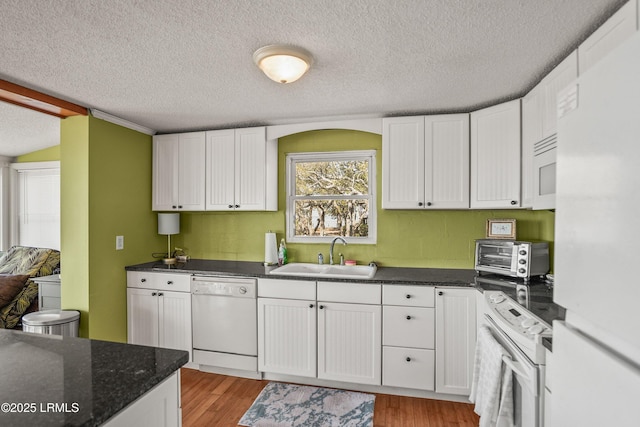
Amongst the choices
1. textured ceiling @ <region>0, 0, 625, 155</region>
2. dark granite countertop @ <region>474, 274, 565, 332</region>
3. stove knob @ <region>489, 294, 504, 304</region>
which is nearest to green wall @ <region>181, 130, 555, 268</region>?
dark granite countertop @ <region>474, 274, 565, 332</region>

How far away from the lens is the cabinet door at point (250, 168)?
10.2ft

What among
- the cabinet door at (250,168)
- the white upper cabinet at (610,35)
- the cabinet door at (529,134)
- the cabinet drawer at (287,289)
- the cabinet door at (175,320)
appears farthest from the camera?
the cabinet door at (250,168)

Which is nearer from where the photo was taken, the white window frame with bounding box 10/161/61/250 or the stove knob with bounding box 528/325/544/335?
the stove knob with bounding box 528/325/544/335

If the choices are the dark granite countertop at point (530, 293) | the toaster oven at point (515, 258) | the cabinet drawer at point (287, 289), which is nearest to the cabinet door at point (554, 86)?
the toaster oven at point (515, 258)

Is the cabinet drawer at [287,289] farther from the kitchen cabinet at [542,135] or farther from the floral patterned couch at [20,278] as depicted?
the floral patterned couch at [20,278]

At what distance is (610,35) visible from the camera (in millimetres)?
1410

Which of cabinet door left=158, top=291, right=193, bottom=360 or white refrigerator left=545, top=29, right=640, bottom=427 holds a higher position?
white refrigerator left=545, top=29, right=640, bottom=427

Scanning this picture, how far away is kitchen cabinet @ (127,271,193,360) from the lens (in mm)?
2941

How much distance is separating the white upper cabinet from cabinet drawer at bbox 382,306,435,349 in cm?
176

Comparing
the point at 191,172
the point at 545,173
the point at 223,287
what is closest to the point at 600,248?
the point at 545,173

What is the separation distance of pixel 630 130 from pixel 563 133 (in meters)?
0.27

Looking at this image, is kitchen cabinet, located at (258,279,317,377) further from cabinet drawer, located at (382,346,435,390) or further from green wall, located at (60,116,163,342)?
green wall, located at (60,116,163,342)

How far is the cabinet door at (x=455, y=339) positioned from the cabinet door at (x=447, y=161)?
750 millimetres

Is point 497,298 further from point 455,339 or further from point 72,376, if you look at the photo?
point 72,376
